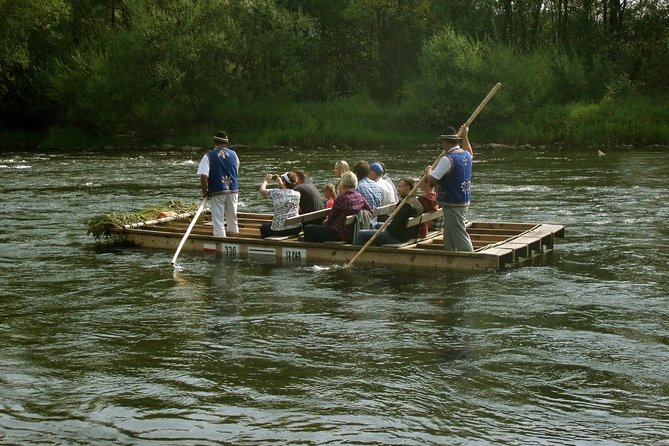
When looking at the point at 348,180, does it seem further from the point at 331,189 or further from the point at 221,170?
the point at 221,170

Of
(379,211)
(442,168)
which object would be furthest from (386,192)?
(442,168)

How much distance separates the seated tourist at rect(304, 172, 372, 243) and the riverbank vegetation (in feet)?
98.0

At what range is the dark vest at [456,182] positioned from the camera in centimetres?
1327

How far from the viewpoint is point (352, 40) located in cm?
5884

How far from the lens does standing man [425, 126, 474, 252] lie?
13242 mm

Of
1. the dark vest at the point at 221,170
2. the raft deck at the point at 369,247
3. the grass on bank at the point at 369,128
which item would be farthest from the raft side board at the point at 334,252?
the grass on bank at the point at 369,128

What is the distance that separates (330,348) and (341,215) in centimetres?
457

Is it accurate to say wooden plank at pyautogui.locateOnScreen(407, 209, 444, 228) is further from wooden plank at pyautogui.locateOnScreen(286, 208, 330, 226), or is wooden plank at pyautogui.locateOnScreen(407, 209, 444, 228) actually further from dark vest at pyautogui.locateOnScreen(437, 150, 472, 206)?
wooden plank at pyautogui.locateOnScreen(286, 208, 330, 226)

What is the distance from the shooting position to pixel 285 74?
52031 mm

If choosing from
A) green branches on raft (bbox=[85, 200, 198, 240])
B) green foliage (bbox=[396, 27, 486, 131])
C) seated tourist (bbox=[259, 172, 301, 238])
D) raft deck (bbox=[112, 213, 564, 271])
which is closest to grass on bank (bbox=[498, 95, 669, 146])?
green foliage (bbox=[396, 27, 486, 131])

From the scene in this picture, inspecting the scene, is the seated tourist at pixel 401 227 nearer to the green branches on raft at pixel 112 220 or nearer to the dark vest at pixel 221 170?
the dark vest at pixel 221 170

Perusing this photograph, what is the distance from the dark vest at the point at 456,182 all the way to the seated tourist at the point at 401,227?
0.62 m

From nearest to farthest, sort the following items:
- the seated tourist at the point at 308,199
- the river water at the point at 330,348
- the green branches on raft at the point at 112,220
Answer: the river water at the point at 330,348
the seated tourist at the point at 308,199
the green branches on raft at the point at 112,220

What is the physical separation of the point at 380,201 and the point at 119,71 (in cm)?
3623
